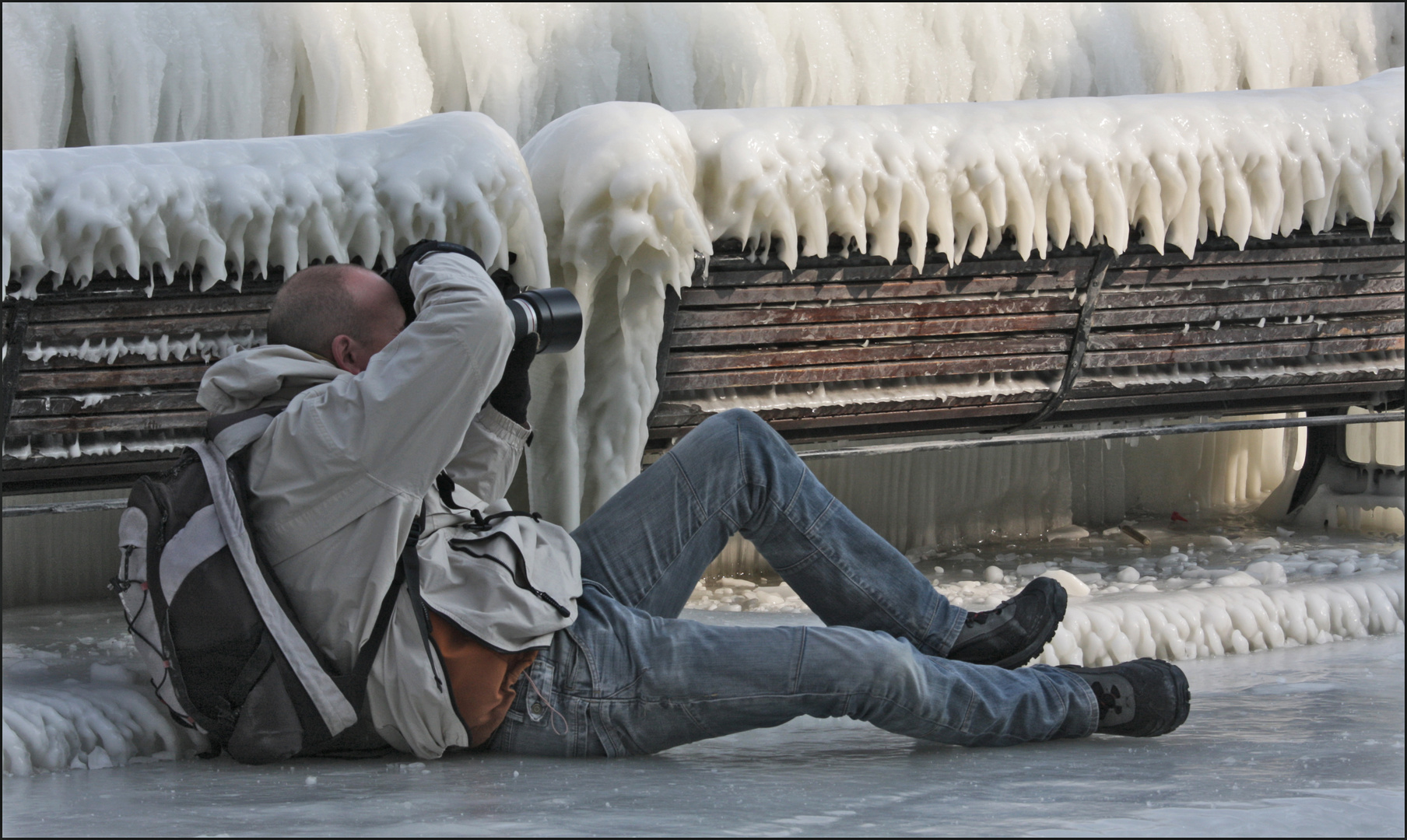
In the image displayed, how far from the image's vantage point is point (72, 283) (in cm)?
234

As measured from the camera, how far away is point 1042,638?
80.3 inches

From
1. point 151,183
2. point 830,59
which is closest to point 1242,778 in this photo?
point 151,183

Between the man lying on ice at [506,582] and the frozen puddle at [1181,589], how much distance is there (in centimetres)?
86

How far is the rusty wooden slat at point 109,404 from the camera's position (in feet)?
7.91

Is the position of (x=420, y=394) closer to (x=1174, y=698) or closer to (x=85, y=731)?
(x=85, y=731)

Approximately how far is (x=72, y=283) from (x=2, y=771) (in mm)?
972

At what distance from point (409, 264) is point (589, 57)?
2294 millimetres

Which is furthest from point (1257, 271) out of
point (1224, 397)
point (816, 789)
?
point (816, 789)

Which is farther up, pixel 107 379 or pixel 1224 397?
pixel 107 379

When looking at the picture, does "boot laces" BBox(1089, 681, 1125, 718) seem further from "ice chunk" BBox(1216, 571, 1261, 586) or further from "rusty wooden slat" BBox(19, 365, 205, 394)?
"rusty wooden slat" BBox(19, 365, 205, 394)

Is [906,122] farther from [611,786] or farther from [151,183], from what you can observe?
[611,786]

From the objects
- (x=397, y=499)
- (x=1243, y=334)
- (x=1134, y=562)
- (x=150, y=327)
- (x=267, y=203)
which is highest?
(x=267, y=203)

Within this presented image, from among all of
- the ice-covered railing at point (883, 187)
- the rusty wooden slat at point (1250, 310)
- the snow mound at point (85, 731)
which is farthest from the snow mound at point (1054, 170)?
the snow mound at point (85, 731)

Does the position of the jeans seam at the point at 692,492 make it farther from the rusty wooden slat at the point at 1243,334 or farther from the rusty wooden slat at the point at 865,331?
the rusty wooden slat at the point at 1243,334
